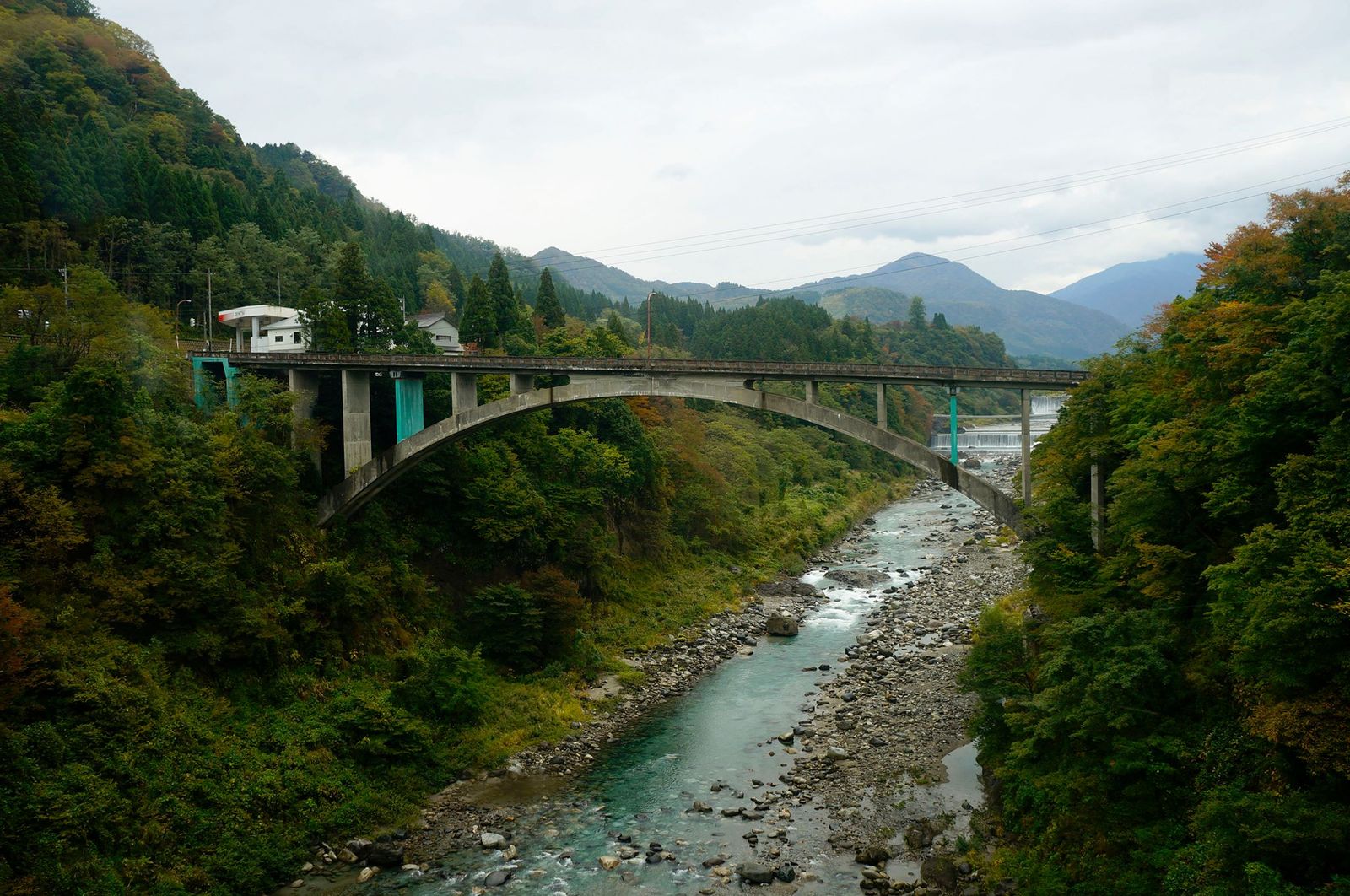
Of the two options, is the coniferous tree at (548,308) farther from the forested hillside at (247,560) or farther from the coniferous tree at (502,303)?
the forested hillside at (247,560)

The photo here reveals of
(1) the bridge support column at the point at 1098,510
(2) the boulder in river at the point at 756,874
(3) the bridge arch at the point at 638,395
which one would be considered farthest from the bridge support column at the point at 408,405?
(1) the bridge support column at the point at 1098,510

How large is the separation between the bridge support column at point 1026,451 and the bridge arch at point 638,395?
37 centimetres

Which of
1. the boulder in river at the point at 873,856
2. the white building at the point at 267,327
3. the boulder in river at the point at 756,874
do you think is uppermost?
the white building at the point at 267,327

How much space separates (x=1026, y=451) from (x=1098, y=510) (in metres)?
2.27

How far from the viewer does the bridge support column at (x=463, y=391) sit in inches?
967

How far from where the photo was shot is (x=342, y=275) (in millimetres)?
31141

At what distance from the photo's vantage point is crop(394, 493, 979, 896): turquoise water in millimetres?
14523

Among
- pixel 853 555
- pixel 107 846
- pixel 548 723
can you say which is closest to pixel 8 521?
pixel 107 846

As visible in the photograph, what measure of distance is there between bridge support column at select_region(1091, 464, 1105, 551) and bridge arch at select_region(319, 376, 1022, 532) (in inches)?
82.2

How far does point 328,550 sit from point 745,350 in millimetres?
51949

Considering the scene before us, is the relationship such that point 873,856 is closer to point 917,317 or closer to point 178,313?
point 178,313

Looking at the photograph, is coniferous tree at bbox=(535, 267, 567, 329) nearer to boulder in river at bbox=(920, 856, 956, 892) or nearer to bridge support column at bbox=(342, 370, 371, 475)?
bridge support column at bbox=(342, 370, 371, 475)

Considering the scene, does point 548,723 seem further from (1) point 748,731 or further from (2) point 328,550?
(2) point 328,550

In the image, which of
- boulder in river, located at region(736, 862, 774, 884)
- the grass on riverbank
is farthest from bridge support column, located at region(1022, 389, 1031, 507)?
the grass on riverbank
